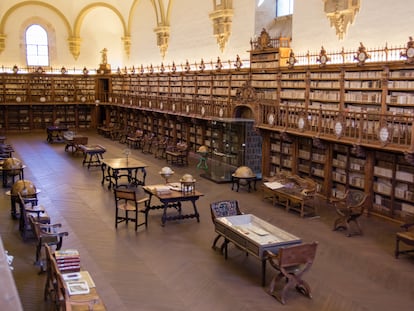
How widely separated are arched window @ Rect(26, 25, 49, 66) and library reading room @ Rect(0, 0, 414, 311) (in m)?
5.52

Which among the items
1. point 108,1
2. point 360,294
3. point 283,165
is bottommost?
point 360,294

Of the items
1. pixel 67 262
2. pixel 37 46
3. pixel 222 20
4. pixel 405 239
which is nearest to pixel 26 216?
pixel 67 262

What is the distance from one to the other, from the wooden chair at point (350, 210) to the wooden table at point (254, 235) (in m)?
2.04

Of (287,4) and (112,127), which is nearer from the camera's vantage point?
(287,4)

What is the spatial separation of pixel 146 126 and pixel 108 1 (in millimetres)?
8120

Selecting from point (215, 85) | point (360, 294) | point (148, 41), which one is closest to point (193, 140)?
point (215, 85)

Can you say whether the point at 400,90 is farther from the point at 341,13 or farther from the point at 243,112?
the point at 243,112

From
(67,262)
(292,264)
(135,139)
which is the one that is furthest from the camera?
(135,139)

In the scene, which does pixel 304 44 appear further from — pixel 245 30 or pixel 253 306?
pixel 253 306

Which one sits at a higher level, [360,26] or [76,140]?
[360,26]

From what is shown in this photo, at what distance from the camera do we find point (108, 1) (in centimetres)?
2450

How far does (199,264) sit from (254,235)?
93 centimetres

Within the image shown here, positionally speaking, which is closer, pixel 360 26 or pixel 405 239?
pixel 405 239

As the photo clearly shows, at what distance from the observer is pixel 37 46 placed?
2389 centimetres
